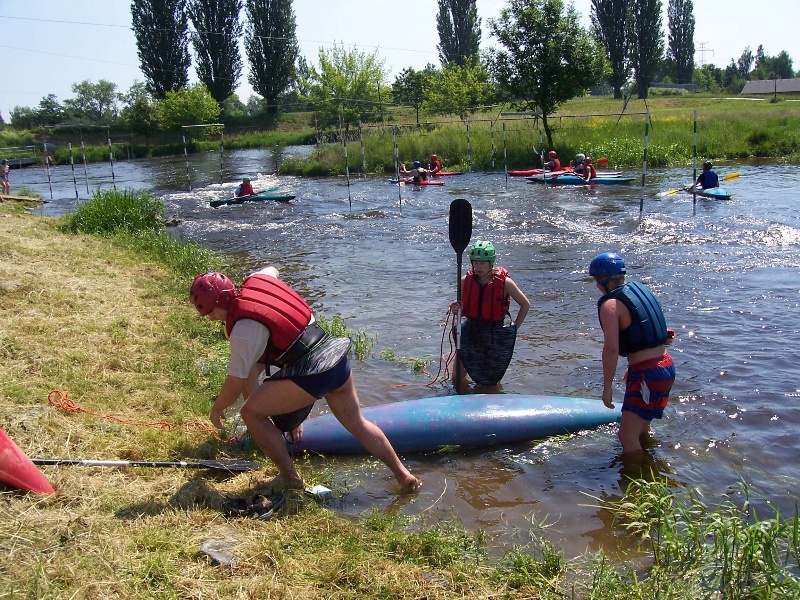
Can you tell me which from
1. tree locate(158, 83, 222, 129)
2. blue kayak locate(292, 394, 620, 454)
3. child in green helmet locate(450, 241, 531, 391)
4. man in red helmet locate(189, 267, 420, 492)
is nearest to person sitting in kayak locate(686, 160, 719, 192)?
child in green helmet locate(450, 241, 531, 391)

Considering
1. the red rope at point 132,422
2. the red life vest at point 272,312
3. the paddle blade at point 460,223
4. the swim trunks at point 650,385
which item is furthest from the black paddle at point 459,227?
the red life vest at point 272,312

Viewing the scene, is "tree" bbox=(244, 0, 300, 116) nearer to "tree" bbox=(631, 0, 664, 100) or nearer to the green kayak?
"tree" bbox=(631, 0, 664, 100)

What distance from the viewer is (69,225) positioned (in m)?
13.0

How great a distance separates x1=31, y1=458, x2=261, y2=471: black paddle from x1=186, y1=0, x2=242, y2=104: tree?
60.6 m

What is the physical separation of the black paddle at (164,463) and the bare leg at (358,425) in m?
0.76

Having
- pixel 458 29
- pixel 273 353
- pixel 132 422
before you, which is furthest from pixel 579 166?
pixel 458 29

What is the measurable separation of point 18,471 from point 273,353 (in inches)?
59.2

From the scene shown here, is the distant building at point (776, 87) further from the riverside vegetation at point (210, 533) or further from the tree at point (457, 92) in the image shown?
the riverside vegetation at point (210, 533)

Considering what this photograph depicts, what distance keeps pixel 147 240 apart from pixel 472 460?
846 centimetres

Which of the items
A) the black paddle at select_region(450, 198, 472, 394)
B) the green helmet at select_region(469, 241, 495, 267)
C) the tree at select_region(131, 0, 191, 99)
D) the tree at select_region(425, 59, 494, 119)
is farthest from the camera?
the tree at select_region(131, 0, 191, 99)

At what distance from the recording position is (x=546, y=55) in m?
26.9

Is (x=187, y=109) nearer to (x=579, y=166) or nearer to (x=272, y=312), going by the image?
(x=579, y=166)

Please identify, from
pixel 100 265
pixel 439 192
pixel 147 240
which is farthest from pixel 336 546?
pixel 439 192

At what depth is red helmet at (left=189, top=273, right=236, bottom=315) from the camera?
3.87 meters
